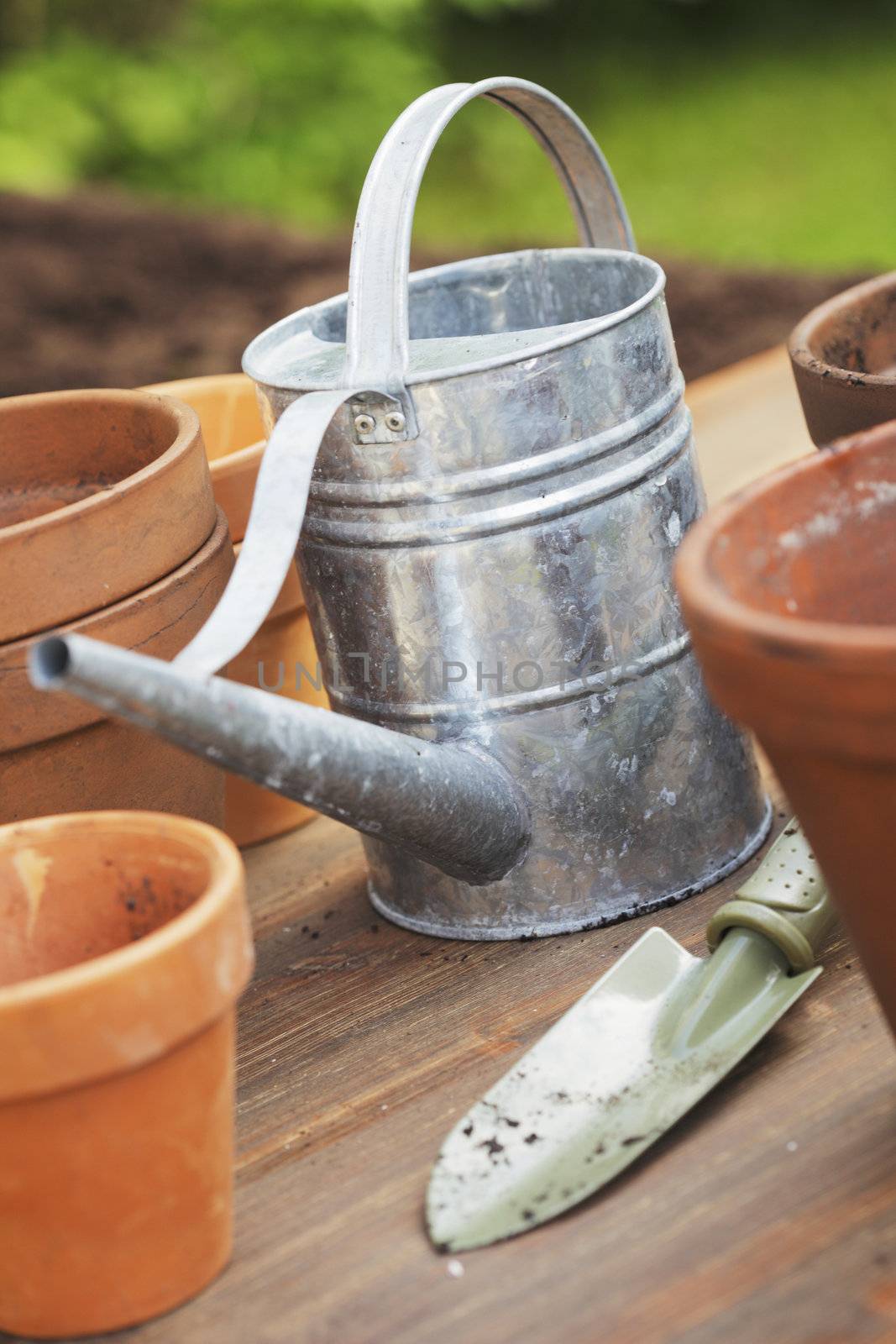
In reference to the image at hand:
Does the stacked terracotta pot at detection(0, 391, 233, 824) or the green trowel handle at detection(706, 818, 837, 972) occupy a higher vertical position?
the stacked terracotta pot at detection(0, 391, 233, 824)

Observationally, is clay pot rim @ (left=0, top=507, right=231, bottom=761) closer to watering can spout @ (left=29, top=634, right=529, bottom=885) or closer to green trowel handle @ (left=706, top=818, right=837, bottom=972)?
watering can spout @ (left=29, top=634, right=529, bottom=885)

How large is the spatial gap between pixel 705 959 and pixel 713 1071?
0.35ft

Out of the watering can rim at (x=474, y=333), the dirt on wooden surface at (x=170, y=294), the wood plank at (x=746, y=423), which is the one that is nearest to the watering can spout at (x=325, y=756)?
the watering can rim at (x=474, y=333)

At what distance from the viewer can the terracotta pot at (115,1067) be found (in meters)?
0.78

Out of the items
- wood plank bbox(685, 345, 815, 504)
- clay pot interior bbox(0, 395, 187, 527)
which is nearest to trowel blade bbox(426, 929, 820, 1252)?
clay pot interior bbox(0, 395, 187, 527)

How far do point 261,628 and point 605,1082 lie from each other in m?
0.59

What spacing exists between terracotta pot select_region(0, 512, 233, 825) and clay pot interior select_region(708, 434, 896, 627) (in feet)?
1.57

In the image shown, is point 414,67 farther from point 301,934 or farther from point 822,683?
point 822,683

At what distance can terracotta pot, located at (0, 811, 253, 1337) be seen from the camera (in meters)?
0.78

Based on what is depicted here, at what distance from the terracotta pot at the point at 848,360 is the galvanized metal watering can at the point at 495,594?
0.10 m

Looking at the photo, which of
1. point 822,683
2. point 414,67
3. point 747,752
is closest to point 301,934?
point 747,752

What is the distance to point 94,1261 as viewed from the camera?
833 mm

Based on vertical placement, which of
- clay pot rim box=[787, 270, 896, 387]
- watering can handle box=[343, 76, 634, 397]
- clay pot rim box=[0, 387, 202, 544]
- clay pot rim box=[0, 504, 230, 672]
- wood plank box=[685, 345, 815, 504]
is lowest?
wood plank box=[685, 345, 815, 504]

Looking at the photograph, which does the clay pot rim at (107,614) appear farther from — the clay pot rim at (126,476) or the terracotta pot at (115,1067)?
the terracotta pot at (115,1067)
